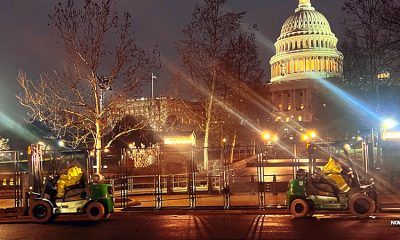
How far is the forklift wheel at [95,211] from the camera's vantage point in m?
18.3

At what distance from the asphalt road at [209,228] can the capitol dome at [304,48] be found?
124651 mm

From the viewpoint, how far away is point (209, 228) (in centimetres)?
1611

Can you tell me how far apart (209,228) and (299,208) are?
359cm

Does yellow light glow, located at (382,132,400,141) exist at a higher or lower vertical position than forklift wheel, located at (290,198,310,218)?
higher

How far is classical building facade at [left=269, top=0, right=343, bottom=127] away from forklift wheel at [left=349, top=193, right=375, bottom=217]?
12142 centimetres

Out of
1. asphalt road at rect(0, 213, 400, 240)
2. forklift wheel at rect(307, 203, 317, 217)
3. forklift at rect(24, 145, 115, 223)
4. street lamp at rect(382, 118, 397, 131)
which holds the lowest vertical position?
asphalt road at rect(0, 213, 400, 240)

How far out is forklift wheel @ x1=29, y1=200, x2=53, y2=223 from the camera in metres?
18.2

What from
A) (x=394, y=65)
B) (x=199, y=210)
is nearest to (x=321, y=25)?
(x=394, y=65)

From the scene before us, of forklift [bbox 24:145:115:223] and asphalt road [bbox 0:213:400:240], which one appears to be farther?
forklift [bbox 24:145:115:223]

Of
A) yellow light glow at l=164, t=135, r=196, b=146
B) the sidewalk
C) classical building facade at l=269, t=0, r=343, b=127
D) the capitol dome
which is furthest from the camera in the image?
the capitol dome

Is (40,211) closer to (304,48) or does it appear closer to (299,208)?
(299,208)

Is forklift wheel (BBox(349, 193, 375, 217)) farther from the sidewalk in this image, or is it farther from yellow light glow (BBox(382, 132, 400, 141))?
yellow light glow (BBox(382, 132, 400, 141))

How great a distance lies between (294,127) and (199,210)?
111187 millimetres

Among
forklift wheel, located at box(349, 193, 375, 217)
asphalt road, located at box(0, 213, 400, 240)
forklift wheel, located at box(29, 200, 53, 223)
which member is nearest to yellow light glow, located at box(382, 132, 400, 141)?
asphalt road, located at box(0, 213, 400, 240)
